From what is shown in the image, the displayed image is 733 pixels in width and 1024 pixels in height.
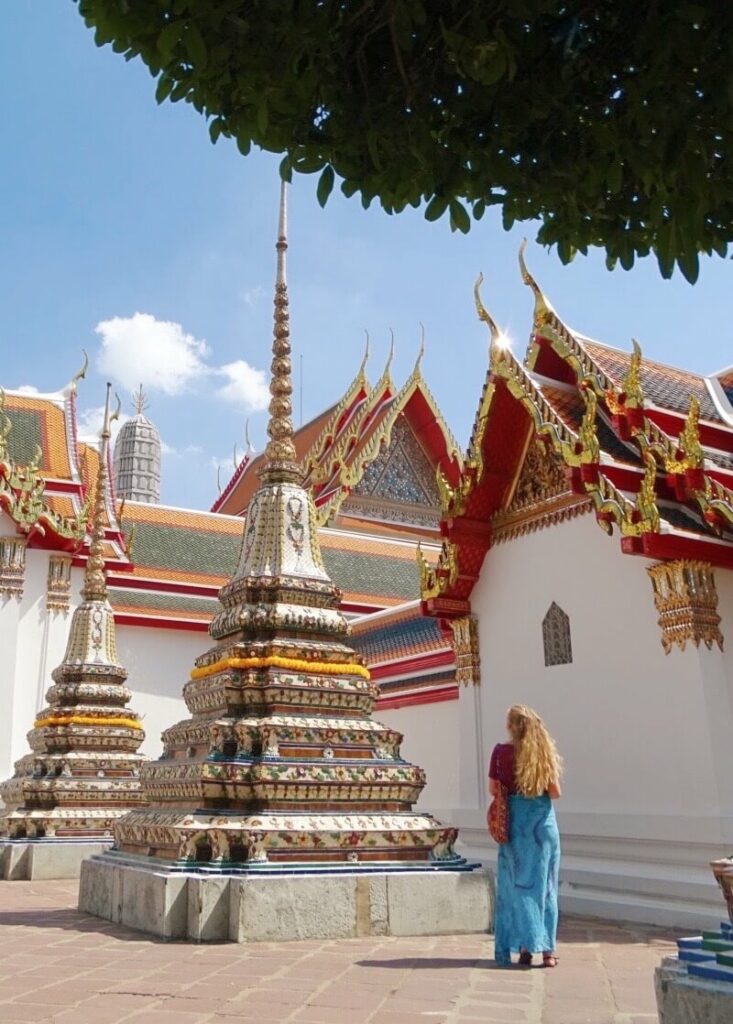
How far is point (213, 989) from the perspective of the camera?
3.55 metres

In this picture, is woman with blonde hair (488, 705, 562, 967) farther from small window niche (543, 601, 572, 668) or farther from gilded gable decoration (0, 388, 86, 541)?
gilded gable decoration (0, 388, 86, 541)

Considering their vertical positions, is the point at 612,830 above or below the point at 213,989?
above

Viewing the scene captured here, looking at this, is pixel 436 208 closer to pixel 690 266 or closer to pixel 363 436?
pixel 690 266

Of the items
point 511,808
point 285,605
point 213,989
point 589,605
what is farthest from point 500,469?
point 213,989

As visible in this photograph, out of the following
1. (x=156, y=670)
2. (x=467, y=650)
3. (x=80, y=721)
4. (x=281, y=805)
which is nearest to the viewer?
(x=281, y=805)

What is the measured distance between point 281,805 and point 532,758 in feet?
4.58

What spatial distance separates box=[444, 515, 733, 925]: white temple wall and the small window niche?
2.0 inches

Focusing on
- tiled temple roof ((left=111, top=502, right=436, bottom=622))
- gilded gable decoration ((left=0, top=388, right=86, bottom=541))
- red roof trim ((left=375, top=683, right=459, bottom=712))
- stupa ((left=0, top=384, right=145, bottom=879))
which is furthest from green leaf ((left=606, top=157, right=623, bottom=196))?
tiled temple roof ((left=111, top=502, right=436, bottom=622))

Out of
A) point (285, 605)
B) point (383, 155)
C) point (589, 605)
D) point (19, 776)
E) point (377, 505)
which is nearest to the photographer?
point (383, 155)

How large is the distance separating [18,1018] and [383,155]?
279 centimetres

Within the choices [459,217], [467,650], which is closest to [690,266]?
[459,217]

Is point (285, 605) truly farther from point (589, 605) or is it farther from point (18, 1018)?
point (18, 1018)

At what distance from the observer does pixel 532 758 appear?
4.39 m

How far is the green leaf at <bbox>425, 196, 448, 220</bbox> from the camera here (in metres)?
2.59
